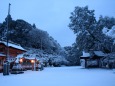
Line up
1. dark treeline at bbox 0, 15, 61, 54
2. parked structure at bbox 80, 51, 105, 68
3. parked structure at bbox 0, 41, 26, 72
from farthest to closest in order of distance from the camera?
dark treeline at bbox 0, 15, 61, 54, parked structure at bbox 80, 51, 105, 68, parked structure at bbox 0, 41, 26, 72

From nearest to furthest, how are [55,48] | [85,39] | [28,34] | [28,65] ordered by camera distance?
[85,39]
[28,65]
[28,34]
[55,48]

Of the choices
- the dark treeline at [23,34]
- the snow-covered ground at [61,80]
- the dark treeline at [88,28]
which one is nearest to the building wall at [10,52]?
the snow-covered ground at [61,80]

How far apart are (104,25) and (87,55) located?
276 inches

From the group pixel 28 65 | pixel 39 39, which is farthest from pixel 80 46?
pixel 39 39

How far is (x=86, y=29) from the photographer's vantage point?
121 feet

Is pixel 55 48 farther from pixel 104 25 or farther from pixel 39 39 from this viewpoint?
pixel 104 25

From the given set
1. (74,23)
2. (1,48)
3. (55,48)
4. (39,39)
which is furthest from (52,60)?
(1,48)

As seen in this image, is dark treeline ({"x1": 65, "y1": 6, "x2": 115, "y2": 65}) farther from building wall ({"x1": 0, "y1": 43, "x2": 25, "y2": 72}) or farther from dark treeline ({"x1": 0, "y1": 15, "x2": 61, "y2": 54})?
dark treeline ({"x1": 0, "y1": 15, "x2": 61, "y2": 54})

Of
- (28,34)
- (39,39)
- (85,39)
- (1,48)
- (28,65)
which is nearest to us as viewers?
(1,48)

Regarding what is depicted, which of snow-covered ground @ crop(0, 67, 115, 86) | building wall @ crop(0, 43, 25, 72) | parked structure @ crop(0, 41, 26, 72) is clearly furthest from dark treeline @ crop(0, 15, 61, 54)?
snow-covered ground @ crop(0, 67, 115, 86)

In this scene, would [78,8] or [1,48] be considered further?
[78,8]

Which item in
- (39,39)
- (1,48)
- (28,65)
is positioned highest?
(39,39)

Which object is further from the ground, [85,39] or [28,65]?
[85,39]

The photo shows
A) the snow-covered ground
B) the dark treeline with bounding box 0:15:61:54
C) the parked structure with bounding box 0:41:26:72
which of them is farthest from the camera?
the dark treeline with bounding box 0:15:61:54
